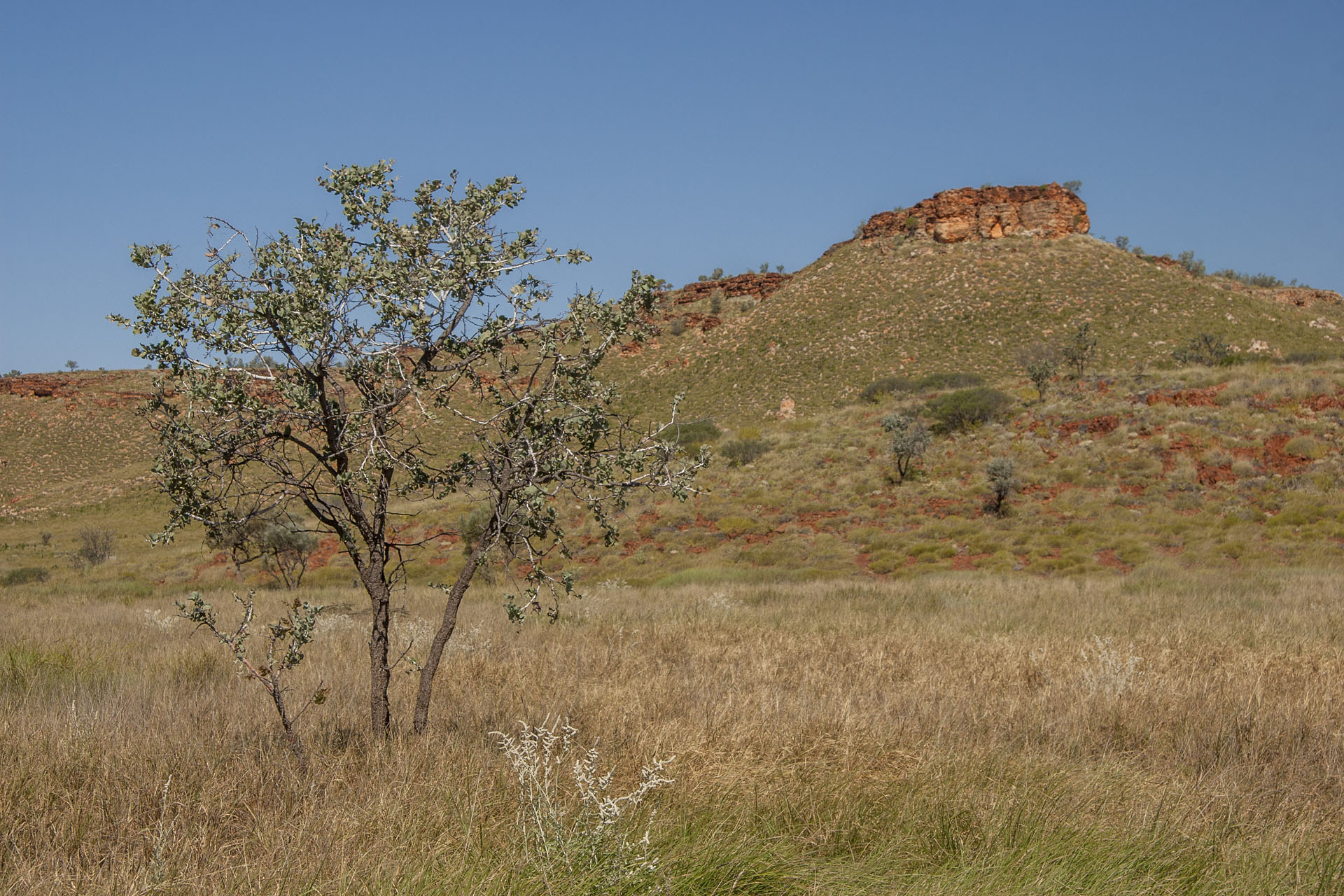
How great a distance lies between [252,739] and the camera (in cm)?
468

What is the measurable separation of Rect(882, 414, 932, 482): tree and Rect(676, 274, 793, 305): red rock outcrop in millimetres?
39190

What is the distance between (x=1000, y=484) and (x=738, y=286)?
168 ft

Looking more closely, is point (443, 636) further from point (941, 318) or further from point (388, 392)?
point (941, 318)

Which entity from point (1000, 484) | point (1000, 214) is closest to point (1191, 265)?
point (1000, 214)

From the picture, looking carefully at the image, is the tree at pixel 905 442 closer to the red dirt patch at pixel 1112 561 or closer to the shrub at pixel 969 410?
the shrub at pixel 969 410

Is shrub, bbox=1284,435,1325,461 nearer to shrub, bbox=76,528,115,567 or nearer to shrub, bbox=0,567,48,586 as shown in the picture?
shrub, bbox=0,567,48,586

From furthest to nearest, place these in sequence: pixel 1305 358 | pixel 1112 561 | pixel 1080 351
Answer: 1. pixel 1080 351
2. pixel 1305 358
3. pixel 1112 561

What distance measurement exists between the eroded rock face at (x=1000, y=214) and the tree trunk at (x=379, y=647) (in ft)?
207

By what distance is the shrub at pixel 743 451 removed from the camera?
31906mm

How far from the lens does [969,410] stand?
30.9 m

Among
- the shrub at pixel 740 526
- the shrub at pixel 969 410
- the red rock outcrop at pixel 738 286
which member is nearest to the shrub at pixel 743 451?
the shrub at pixel 969 410

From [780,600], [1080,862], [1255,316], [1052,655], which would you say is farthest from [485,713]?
[1255,316]

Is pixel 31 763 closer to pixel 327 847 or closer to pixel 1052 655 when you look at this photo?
pixel 327 847

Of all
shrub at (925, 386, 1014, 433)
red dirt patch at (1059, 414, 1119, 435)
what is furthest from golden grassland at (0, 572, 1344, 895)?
shrub at (925, 386, 1014, 433)
